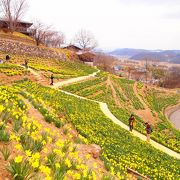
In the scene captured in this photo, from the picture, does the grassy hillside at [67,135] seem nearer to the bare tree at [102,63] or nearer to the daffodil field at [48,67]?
the daffodil field at [48,67]

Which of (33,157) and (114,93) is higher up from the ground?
(33,157)

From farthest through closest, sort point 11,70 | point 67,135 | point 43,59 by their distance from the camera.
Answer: point 43,59, point 11,70, point 67,135

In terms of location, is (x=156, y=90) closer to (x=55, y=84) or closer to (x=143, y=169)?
(x=55, y=84)

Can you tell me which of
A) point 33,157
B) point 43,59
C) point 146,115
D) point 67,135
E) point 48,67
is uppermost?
point 43,59

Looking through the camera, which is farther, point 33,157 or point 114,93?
point 114,93

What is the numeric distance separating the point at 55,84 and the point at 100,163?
26473 mm

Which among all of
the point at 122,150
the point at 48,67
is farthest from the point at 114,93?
the point at 122,150

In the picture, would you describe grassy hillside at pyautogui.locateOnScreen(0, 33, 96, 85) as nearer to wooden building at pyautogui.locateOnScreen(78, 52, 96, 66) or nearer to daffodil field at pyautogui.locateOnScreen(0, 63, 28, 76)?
daffodil field at pyautogui.locateOnScreen(0, 63, 28, 76)

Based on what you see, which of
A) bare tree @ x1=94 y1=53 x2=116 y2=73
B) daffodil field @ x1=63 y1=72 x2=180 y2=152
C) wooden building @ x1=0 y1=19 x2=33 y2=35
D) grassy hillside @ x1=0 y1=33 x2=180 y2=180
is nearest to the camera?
grassy hillside @ x1=0 y1=33 x2=180 y2=180

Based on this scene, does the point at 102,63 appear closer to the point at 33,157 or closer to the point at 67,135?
the point at 67,135

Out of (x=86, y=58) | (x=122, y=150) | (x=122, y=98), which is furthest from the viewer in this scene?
(x=86, y=58)

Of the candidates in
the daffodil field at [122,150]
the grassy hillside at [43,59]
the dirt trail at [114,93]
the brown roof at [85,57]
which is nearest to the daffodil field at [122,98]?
the dirt trail at [114,93]

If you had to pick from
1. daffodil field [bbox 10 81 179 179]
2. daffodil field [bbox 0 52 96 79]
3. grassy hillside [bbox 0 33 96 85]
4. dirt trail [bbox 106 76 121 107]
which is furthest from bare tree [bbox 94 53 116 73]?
daffodil field [bbox 10 81 179 179]

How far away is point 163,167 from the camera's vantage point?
1614 cm
